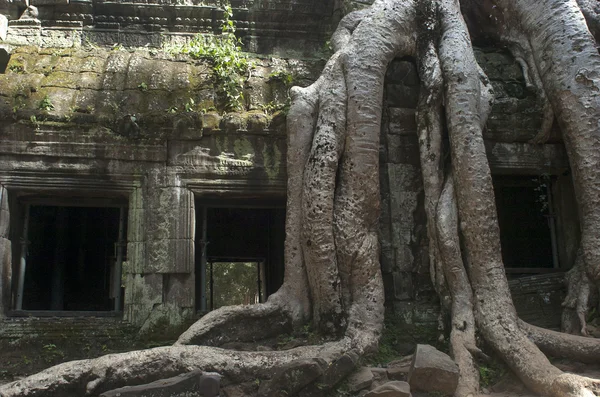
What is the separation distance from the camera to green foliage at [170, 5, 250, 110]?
15.5ft

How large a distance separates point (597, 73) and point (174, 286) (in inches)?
139

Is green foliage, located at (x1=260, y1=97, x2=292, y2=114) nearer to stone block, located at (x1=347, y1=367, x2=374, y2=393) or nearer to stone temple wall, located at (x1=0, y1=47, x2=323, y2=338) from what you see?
stone temple wall, located at (x1=0, y1=47, x2=323, y2=338)

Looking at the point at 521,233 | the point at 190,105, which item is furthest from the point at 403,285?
the point at 521,233

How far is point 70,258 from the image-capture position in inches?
307

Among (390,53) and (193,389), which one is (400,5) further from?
(193,389)

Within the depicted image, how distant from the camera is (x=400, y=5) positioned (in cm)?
472

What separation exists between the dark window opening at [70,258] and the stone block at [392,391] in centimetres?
404

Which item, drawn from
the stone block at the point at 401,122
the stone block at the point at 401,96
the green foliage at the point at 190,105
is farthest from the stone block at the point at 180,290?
the stone block at the point at 401,96

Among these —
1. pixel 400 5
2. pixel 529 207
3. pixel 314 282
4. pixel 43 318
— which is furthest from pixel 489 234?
pixel 43 318

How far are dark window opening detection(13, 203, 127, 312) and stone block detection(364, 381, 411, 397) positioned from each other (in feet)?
13.3

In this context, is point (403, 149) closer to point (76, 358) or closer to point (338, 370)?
point (338, 370)

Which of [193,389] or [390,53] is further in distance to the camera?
[390,53]

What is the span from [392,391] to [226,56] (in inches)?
120

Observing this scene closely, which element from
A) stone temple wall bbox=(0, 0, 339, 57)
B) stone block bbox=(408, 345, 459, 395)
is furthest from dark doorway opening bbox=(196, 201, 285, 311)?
stone block bbox=(408, 345, 459, 395)
